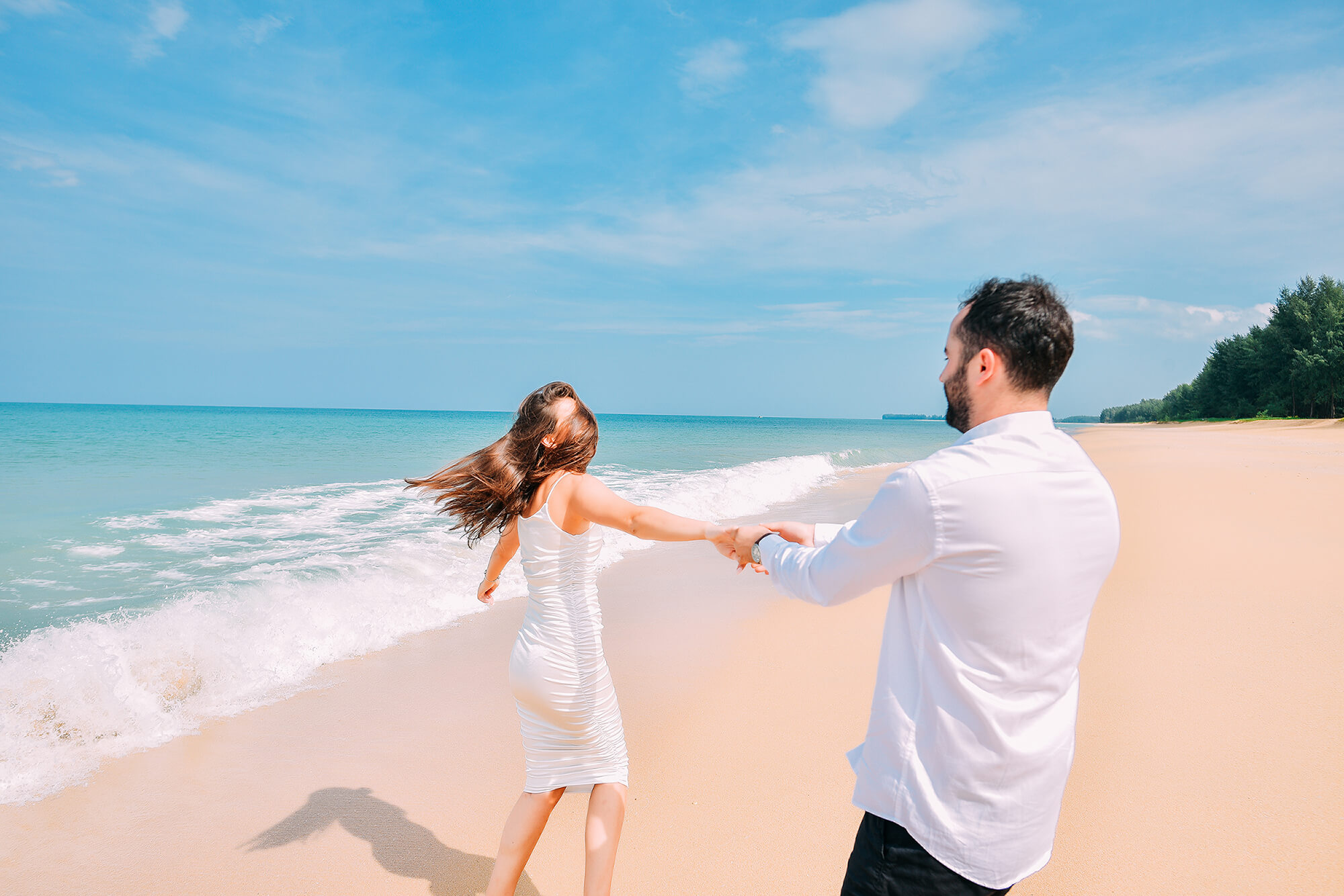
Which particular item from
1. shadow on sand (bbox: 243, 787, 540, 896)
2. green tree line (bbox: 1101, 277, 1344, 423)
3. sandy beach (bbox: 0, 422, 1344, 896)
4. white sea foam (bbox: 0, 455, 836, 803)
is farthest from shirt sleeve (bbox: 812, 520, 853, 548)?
green tree line (bbox: 1101, 277, 1344, 423)

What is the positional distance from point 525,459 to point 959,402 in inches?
64.4

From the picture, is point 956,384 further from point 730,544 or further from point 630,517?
point 630,517

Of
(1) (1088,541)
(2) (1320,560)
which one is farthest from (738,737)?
(2) (1320,560)

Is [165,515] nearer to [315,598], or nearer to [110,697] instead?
[315,598]

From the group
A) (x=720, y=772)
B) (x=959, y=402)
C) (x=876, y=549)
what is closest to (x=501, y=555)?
(x=720, y=772)

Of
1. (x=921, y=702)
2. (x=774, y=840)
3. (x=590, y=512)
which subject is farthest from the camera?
(x=774, y=840)

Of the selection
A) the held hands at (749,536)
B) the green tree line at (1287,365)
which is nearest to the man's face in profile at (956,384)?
the held hands at (749,536)

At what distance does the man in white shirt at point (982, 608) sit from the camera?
1505 mm

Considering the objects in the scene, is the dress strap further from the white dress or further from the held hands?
the held hands

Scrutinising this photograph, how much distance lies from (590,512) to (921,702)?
4.54 feet

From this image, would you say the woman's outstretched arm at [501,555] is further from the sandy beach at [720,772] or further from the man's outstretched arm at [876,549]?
the man's outstretched arm at [876,549]

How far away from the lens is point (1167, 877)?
9.40 feet

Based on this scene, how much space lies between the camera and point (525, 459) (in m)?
2.74

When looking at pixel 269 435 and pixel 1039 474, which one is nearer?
pixel 1039 474
